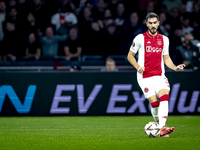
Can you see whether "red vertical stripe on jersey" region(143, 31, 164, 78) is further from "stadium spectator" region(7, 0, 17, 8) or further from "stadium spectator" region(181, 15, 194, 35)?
"stadium spectator" region(7, 0, 17, 8)

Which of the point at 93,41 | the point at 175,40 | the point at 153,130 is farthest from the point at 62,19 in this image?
the point at 153,130

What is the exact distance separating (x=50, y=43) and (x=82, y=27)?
127cm

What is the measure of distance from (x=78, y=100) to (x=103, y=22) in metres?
3.64

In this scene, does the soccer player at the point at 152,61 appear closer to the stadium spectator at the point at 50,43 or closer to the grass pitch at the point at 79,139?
the grass pitch at the point at 79,139

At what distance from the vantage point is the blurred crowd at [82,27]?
13211 millimetres

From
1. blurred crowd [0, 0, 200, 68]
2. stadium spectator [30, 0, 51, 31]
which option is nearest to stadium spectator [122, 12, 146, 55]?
blurred crowd [0, 0, 200, 68]

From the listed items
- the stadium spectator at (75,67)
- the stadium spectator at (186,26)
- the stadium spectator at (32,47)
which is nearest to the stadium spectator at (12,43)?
the stadium spectator at (32,47)

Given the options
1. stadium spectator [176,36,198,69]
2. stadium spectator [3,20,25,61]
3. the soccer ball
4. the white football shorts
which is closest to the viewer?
the soccer ball

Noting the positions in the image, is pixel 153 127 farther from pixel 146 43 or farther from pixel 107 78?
pixel 107 78

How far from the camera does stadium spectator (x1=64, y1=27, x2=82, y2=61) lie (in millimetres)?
13188

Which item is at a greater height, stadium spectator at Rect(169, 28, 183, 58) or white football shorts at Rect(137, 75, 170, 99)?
white football shorts at Rect(137, 75, 170, 99)

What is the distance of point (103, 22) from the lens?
45.9 feet

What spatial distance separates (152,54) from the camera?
7090 mm

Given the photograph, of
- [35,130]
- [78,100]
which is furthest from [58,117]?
[35,130]
